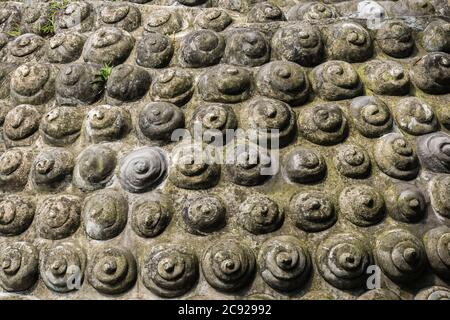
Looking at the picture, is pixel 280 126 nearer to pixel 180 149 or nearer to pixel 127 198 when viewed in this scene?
pixel 180 149

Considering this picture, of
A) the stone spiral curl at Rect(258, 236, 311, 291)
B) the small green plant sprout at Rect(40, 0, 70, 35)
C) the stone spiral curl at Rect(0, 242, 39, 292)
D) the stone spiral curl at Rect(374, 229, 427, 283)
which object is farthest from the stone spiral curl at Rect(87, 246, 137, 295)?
the small green plant sprout at Rect(40, 0, 70, 35)

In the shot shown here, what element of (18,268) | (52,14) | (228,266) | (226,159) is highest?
(52,14)

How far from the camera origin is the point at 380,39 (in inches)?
148

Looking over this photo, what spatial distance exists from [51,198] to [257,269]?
1.36 meters

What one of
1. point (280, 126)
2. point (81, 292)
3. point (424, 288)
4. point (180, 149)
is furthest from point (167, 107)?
point (424, 288)

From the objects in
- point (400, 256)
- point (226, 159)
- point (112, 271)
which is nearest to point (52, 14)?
point (226, 159)

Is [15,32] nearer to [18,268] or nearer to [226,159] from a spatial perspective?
[18,268]

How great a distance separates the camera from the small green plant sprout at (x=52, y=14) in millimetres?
4230

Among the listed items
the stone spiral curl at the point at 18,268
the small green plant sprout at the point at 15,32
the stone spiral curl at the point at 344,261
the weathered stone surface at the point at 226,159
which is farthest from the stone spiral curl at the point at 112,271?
the small green plant sprout at the point at 15,32

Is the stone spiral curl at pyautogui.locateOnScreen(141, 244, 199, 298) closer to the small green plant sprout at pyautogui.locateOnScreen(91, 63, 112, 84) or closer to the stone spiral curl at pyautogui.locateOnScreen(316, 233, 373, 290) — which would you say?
the stone spiral curl at pyautogui.locateOnScreen(316, 233, 373, 290)

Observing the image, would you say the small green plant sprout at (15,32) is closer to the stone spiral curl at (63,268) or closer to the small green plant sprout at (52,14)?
the small green plant sprout at (52,14)

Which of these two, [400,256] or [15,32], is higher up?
[15,32]

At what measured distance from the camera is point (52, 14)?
427 centimetres

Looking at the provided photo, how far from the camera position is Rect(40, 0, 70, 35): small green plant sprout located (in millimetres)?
4230
